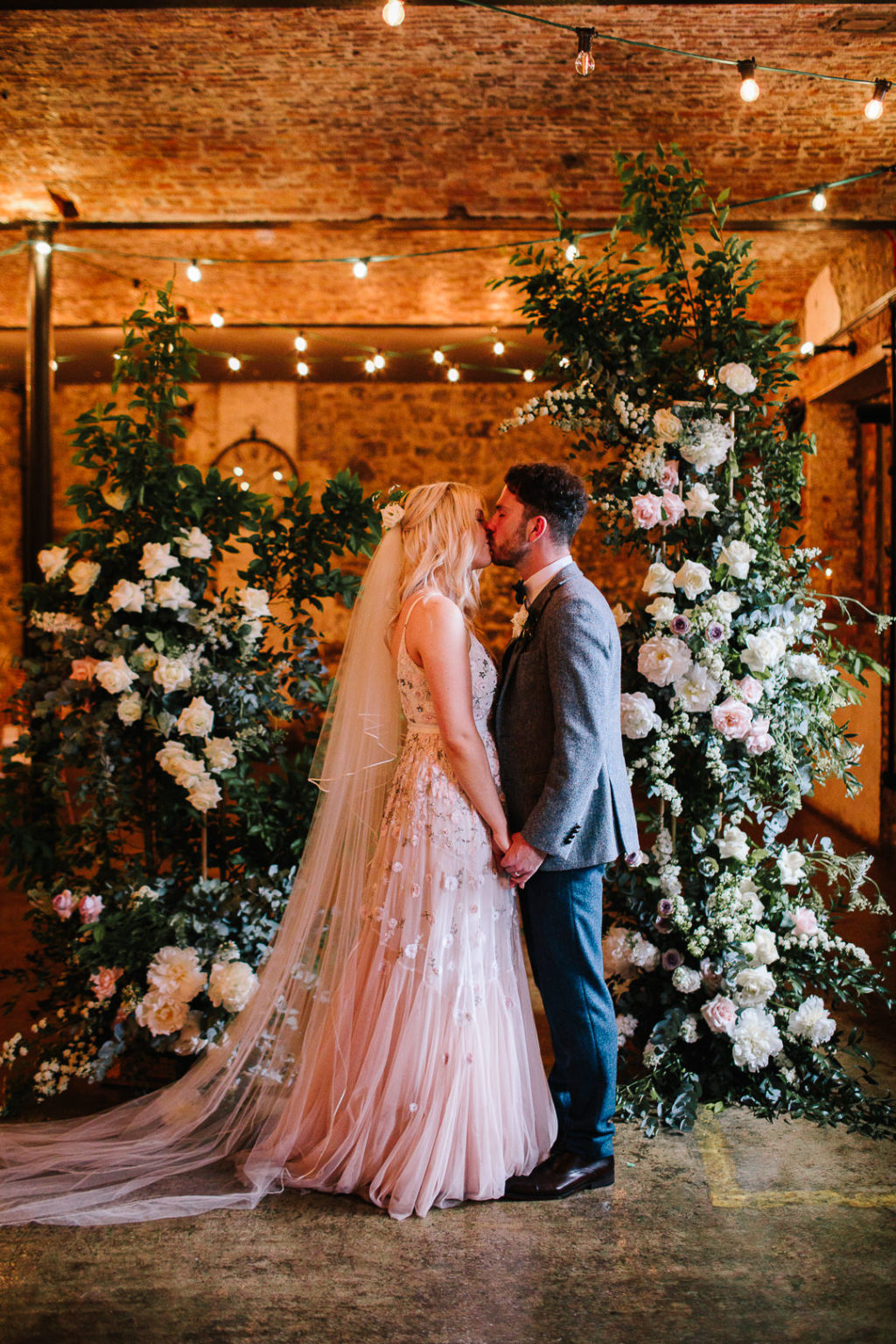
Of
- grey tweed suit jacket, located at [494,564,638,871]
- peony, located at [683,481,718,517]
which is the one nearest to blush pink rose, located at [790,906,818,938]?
grey tweed suit jacket, located at [494,564,638,871]

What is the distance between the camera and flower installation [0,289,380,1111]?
2811 millimetres

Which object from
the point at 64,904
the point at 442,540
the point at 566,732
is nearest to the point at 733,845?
the point at 566,732

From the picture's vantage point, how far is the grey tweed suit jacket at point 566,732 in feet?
7.61

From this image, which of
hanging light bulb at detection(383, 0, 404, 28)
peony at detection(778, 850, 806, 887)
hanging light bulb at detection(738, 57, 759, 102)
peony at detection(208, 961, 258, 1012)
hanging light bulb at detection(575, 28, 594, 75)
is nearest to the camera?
peony at detection(208, 961, 258, 1012)

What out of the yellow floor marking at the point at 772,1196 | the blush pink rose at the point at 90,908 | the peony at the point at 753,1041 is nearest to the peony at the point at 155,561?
the blush pink rose at the point at 90,908

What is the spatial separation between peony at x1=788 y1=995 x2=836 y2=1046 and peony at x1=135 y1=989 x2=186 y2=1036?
1754 millimetres

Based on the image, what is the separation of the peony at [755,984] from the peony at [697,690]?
75 centimetres

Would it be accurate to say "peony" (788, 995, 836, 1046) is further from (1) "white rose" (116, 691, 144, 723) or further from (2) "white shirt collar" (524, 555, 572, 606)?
(1) "white rose" (116, 691, 144, 723)

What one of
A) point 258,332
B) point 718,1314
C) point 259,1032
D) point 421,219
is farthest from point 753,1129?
point 258,332

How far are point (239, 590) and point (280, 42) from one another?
139 inches

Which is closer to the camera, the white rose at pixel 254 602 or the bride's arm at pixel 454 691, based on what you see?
the bride's arm at pixel 454 691

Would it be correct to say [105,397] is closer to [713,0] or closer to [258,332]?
[258,332]

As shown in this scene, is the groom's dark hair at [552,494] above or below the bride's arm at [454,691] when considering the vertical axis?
above

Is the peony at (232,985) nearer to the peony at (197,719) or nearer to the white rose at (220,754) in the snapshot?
the white rose at (220,754)
